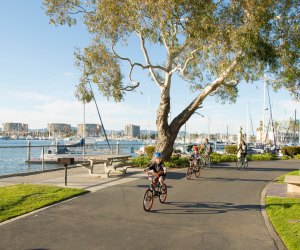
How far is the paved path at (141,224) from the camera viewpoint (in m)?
7.00

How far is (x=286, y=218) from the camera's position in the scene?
9.23 metres

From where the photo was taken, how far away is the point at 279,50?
59.0 feet

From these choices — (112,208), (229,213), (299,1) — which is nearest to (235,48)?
(299,1)

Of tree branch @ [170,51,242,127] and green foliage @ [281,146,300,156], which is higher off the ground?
tree branch @ [170,51,242,127]

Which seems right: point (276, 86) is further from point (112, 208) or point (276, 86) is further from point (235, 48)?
point (112, 208)

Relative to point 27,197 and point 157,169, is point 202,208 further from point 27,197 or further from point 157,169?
point 27,197

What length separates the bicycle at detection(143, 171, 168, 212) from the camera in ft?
32.6

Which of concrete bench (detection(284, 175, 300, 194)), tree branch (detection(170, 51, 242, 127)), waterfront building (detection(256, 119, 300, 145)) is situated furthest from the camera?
waterfront building (detection(256, 119, 300, 145))

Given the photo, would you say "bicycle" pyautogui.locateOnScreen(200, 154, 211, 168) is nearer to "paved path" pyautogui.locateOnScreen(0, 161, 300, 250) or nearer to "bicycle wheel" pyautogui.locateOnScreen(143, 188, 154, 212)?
"paved path" pyautogui.locateOnScreen(0, 161, 300, 250)

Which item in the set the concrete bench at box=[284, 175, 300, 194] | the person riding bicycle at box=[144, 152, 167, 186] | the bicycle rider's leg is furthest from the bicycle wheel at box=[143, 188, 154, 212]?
the concrete bench at box=[284, 175, 300, 194]

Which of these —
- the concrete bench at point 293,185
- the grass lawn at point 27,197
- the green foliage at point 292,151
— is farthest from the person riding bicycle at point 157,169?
the green foliage at point 292,151

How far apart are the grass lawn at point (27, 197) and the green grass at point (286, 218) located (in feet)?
20.6

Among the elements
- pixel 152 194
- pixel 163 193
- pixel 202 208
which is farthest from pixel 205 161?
pixel 152 194

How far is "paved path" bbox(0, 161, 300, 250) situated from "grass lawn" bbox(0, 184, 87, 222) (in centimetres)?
45
